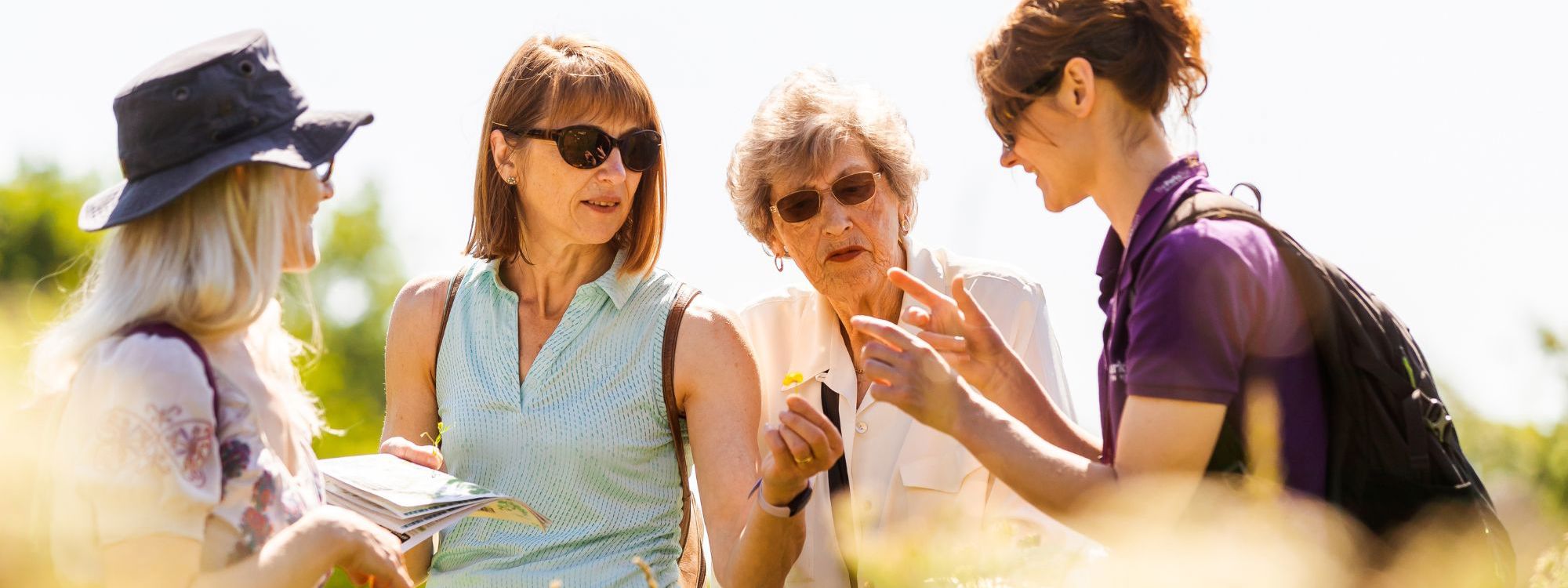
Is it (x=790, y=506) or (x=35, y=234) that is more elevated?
(x=790, y=506)

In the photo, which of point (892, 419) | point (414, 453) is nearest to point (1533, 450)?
point (892, 419)

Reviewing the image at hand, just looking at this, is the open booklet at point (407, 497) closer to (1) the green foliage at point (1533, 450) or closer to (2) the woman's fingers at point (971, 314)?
(2) the woman's fingers at point (971, 314)

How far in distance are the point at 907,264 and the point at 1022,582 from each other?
263 centimetres

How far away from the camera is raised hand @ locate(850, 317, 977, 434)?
2889 mm

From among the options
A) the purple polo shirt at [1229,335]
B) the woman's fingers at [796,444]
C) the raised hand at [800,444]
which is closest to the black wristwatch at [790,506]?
the raised hand at [800,444]

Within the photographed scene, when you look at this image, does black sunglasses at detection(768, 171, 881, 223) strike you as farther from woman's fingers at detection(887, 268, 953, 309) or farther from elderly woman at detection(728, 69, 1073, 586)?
woman's fingers at detection(887, 268, 953, 309)

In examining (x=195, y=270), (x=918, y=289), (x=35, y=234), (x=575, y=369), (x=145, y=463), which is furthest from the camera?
(x=35, y=234)

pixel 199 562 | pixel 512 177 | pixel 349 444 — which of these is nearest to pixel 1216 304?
pixel 199 562

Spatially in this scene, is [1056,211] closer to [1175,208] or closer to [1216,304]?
[1175,208]

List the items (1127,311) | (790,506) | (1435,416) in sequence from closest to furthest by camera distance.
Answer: (1435,416) → (1127,311) → (790,506)

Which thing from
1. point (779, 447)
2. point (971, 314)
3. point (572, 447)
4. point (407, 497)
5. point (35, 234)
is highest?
point (971, 314)

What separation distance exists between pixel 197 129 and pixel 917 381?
4.88ft

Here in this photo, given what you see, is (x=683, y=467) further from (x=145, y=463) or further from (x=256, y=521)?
(x=145, y=463)

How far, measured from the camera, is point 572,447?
4.02 meters
